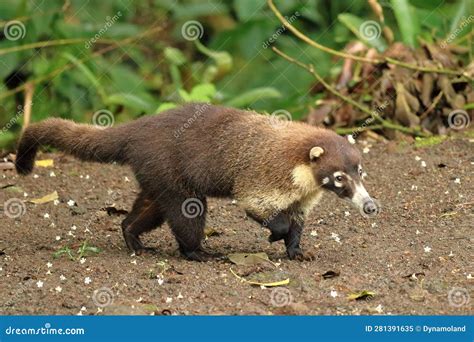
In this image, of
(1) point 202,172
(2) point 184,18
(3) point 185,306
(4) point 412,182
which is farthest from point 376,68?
(3) point 185,306

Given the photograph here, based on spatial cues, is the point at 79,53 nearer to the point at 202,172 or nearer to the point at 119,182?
the point at 119,182

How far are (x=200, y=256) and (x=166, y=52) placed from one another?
4718mm

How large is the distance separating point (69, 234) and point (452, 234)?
3.16 metres

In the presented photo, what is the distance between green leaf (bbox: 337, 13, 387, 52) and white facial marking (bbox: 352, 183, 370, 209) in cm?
388

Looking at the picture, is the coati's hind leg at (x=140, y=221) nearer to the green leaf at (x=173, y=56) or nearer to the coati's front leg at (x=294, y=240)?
the coati's front leg at (x=294, y=240)

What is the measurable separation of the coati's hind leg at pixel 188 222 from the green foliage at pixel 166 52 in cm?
283

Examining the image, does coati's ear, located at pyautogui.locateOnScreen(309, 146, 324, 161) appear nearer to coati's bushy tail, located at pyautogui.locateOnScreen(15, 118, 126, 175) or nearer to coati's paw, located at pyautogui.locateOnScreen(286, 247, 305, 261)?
coati's paw, located at pyautogui.locateOnScreen(286, 247, 305, 261)

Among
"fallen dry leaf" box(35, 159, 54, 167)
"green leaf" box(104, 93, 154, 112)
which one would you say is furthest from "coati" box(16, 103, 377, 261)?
"green leaf" box(104, 93, 154, 112)

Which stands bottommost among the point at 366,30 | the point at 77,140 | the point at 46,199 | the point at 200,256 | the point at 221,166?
the point at 46,199

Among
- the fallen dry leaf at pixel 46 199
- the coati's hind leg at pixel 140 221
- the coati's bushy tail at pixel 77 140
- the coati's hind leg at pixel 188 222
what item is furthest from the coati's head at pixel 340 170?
the fallen dry leaf at pixel 46 199

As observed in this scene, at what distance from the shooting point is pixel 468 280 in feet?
21.4

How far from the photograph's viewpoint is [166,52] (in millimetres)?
11625

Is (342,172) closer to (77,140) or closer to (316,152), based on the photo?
(316,152)

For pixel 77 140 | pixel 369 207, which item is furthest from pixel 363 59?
pixel 77 140
